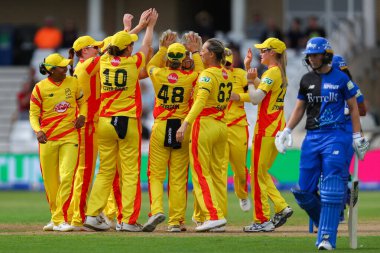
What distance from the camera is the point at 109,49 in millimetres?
16172

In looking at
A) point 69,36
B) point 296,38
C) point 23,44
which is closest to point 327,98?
point 296,38

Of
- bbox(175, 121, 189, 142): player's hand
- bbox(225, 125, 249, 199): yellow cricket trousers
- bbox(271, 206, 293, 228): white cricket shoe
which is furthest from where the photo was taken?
bbox(225, 125, 249, 199): yellow cricket trousers

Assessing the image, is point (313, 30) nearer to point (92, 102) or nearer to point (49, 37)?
point (49, 37)

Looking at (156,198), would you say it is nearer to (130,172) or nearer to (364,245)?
(130,172)

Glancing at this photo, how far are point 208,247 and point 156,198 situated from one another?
229 cm

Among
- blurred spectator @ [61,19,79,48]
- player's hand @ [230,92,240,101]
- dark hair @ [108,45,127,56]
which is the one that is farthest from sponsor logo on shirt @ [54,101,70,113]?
blurred spectator @ [61,19,79,48]

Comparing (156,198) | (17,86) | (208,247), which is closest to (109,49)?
(156,198)

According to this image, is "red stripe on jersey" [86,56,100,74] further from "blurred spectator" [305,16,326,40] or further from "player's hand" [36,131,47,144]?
"blurred spectator" [305,16,326,40]

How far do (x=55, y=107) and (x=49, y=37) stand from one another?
1886 centimetres

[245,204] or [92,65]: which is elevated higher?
[92,65]

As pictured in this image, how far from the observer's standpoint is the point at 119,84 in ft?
53.0

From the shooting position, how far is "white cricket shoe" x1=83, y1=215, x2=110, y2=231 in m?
16.3

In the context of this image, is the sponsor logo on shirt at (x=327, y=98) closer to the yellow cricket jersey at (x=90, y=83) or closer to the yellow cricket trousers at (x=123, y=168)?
the yellow cricket trousers at (x=123, y=168)

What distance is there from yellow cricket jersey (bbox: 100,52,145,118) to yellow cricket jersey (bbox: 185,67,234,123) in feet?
2.71
